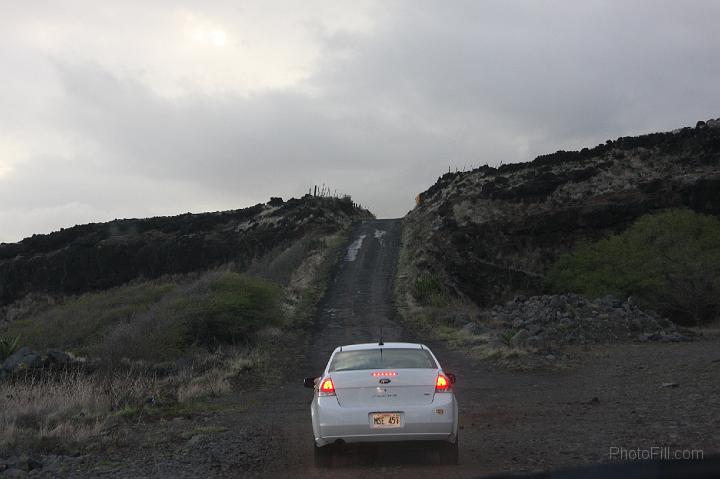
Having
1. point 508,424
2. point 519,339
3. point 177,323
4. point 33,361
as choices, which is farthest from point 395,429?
point 177,323

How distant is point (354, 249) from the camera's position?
160 ft

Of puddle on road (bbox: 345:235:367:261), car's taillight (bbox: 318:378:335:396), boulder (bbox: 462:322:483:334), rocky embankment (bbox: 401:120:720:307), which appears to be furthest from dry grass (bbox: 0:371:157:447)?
puddle on road (bbox: 345:235:367:261)

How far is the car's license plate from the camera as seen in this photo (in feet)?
25.2

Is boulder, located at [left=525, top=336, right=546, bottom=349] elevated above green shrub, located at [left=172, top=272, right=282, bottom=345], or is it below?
below

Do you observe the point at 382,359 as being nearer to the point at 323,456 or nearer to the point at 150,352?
the point at 323,456

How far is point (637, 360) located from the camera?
17.8 metres

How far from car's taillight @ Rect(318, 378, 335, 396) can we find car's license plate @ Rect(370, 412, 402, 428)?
622mm

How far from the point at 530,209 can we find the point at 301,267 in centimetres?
1707

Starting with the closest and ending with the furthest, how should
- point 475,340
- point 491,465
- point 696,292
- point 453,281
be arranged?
point 491,465, point 475,340, point 696,292, point 453,281

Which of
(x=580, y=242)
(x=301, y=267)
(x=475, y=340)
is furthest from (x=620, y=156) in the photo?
(x=475, y=340)

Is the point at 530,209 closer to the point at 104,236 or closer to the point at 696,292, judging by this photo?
the point at 696,292

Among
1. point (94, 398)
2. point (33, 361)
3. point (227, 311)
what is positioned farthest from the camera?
point (227, 311)

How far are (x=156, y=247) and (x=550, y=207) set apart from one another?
127 ft

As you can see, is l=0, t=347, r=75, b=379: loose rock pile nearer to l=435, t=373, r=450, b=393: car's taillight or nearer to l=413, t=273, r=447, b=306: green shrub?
l=435, t=373, r=450, b=393: car's taillight
